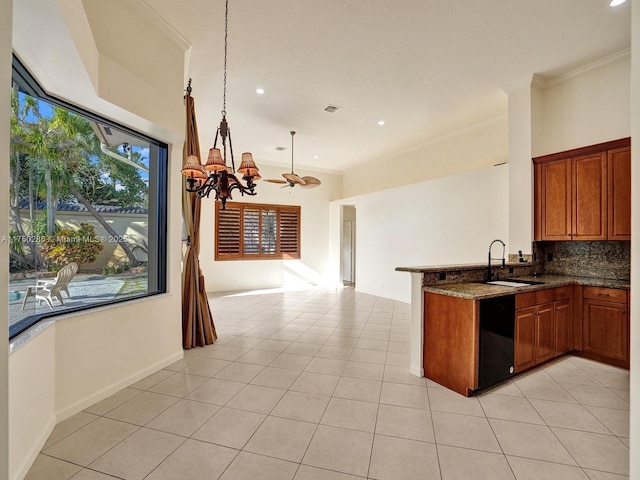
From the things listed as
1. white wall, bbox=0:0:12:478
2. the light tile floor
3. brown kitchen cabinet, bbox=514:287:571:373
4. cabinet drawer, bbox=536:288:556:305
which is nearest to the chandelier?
white wall, bbox=0:0:12:478

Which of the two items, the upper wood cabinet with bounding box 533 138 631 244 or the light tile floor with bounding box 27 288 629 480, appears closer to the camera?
the light tile floor with bounding box 27 288 629 480

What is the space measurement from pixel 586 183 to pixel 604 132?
65 centimetres

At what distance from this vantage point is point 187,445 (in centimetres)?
198

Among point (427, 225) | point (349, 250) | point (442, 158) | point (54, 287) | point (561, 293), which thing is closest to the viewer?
point (54, 287)

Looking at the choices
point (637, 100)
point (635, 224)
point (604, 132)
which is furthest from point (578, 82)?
point (635, 224)

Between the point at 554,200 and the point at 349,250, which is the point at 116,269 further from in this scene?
the point at 349,250

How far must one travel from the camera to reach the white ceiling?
112 inches

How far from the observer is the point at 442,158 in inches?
245

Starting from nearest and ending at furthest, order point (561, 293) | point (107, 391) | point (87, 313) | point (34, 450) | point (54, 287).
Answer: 1. point (34, 450)
2. point (54, 287)
3. point (87, 313)
4. point (107, 391)
5. point (561, 293)

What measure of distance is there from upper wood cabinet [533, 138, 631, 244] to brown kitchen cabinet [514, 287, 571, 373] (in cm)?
79

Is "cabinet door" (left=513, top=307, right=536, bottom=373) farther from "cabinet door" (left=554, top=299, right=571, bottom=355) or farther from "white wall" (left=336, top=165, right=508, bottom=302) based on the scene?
"white wall" (left=336, top=165, right=508, bottom=302)

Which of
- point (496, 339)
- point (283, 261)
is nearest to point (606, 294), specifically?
point (496, 339)

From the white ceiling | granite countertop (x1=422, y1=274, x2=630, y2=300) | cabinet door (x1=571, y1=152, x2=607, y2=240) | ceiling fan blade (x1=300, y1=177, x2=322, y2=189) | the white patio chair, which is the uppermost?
the white ceiling

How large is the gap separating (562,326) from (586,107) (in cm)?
275
